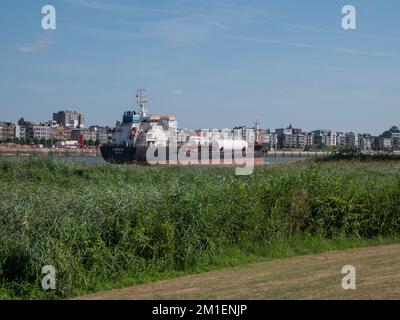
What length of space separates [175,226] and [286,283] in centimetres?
313

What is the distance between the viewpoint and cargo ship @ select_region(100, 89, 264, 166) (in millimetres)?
71188

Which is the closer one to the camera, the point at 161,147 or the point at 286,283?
the point at 286,283

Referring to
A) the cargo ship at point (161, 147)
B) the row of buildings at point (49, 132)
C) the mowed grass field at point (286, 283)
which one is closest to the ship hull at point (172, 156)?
the cargo ship at point (161, 147)

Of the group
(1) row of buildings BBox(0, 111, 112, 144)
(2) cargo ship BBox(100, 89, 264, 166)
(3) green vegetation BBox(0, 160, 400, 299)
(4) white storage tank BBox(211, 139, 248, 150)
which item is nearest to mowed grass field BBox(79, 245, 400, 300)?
(3) green vegetation BBox(0, 160, 400, 299)

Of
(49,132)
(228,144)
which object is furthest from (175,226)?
(49,132)

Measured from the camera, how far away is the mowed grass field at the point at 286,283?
10266 millimetres

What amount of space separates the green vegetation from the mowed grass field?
27.7 inches

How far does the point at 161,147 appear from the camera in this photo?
74062 mm

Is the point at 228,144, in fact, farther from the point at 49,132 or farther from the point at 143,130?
the point at 49,132

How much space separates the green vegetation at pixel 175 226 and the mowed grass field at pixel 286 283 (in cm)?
70

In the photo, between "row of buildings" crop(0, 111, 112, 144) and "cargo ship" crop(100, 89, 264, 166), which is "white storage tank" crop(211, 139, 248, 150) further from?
"row of buildings" crop(0, 111, 112, 144)

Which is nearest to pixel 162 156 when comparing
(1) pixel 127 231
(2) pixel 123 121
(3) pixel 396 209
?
(2) pixel 123 121

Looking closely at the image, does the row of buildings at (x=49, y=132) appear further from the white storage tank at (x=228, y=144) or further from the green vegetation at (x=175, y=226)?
the green vegetation at (x=175, y=226)
